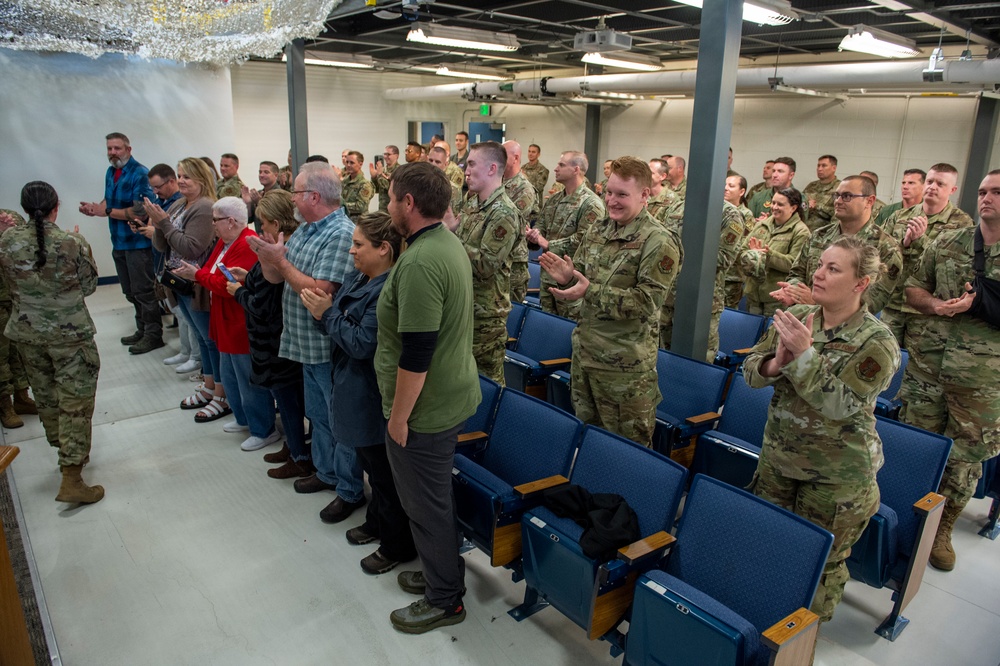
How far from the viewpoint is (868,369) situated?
197cm

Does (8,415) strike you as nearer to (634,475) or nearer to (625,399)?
(625,399)

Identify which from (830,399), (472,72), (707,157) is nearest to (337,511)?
(830,399)

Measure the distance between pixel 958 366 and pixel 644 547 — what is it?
1915mm

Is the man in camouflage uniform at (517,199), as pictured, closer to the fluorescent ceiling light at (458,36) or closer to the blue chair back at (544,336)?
the blue chair back at (544,336)

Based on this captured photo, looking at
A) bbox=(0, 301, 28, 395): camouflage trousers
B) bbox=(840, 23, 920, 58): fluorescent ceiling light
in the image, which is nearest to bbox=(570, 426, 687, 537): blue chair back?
bbox=(0, 301, 28, 395): camouflage trousers

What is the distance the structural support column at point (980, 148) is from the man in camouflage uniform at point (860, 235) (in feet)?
15.7

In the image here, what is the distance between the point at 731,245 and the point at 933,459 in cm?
245

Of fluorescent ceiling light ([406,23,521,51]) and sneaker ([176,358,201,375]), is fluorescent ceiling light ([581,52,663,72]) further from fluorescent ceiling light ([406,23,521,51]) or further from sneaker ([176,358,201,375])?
sneaker ([176,358,201,375])

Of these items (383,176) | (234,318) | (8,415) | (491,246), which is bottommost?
(8,415)

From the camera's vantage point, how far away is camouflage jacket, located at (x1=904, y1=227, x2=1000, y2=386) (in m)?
2.86

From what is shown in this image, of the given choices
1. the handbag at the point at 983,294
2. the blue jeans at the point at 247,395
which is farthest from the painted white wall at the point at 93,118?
the handbag at the point at 983,294

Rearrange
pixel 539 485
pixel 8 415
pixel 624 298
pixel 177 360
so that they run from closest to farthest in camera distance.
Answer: pixel 539 485
pixel 624 298
pixel 8 415
pixel 177 360

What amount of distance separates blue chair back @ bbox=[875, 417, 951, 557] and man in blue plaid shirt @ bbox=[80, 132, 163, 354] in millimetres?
5452

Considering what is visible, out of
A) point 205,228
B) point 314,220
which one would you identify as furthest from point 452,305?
point 205,228
